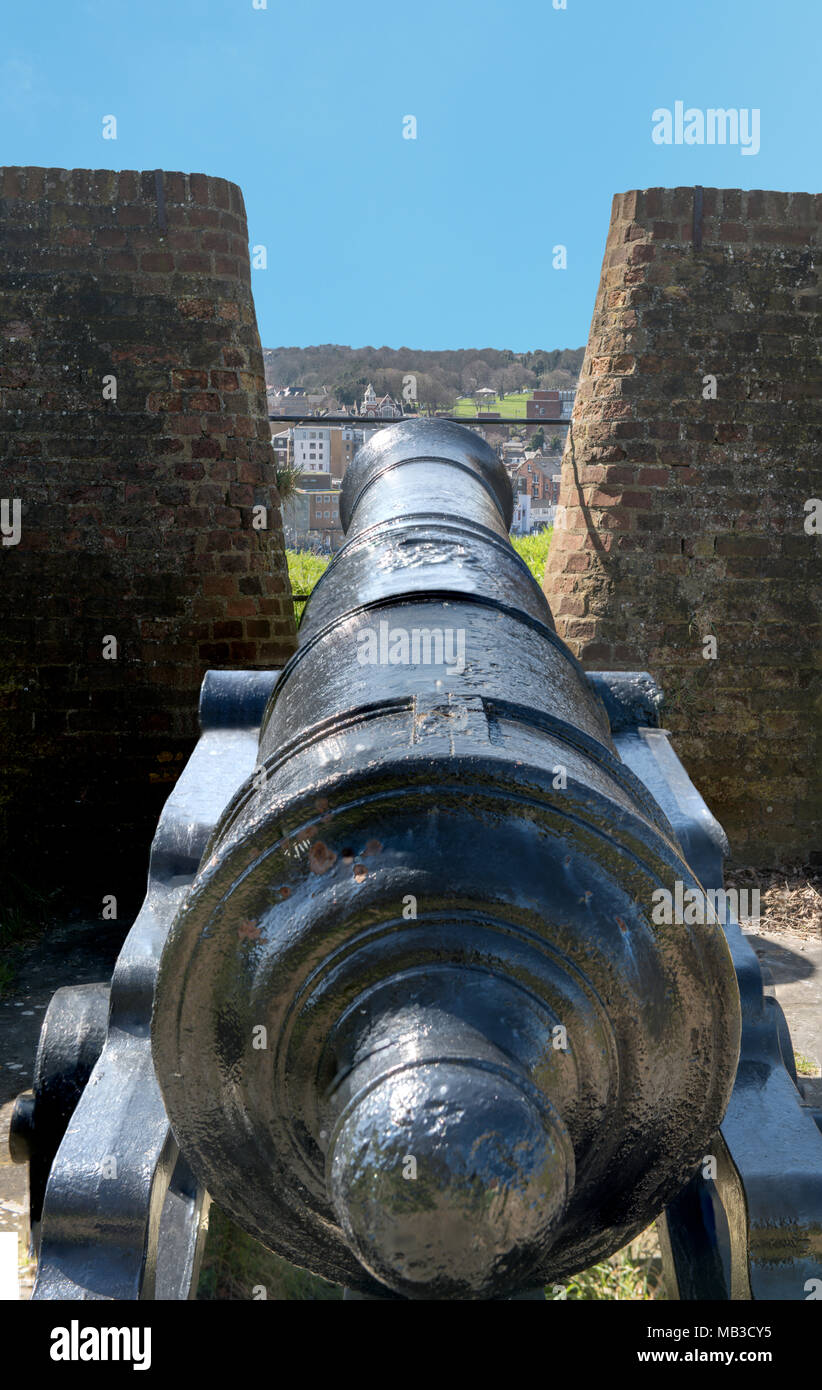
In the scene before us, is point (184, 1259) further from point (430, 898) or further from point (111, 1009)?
point (430, 898)

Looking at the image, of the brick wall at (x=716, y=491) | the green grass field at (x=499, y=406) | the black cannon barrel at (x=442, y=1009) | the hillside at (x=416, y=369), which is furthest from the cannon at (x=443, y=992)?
the hillside at (x=416, y=369)

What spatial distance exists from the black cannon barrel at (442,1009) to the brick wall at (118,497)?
4.17m

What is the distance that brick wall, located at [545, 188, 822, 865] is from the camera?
19.4ft

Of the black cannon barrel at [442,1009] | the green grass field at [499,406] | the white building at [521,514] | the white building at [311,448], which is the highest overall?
the green grass field at [499,406]

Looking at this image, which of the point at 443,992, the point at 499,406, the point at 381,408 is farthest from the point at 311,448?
the point at 443,992

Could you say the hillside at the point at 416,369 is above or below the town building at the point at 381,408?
above

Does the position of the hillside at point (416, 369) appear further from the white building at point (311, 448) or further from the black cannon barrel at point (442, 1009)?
the black cannon barrel at point (442, 1009)

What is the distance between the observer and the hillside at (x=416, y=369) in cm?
893

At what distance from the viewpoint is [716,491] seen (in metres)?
6.02

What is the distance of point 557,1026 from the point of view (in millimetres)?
1494

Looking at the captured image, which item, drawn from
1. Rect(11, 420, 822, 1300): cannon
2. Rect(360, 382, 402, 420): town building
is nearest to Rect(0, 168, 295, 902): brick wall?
Rect(360, 382, 402, 420): town building

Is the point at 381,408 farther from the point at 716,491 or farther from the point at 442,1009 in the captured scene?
the point at 442,1009

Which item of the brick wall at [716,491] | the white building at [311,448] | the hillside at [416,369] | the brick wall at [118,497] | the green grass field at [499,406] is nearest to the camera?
the brick wall at [118,497]

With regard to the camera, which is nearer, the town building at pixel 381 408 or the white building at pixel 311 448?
the town building at pixel 381 408
